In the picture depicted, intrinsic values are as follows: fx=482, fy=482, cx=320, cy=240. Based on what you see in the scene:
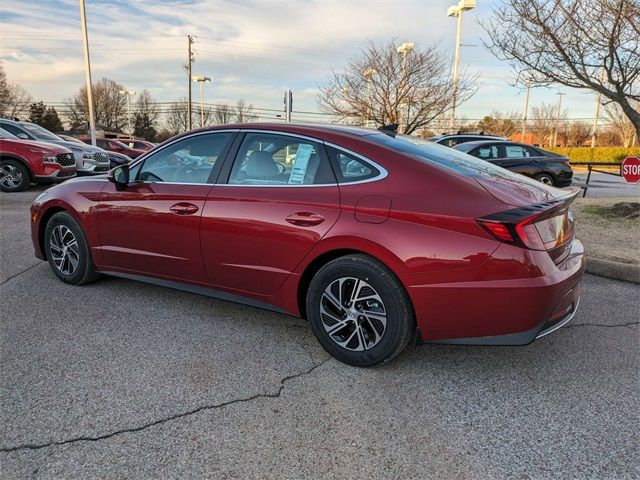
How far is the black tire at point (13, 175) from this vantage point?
11.2 m

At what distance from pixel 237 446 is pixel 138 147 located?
25.4 meters

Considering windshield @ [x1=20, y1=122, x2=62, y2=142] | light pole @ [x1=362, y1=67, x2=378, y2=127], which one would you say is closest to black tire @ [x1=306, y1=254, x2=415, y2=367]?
windshield @ [x1=20, y1=122, x2=62, y2=142]

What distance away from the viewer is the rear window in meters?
3.18

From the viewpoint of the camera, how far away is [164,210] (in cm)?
388

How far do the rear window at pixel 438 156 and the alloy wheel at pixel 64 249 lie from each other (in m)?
3.06

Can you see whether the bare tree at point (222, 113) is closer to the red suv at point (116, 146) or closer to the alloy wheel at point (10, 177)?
the red suv at point (116, 146)

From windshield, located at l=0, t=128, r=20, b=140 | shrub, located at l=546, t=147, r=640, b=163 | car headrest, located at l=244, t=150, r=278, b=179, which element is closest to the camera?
car headrest, located at l=244, t=150, r=278, b=179

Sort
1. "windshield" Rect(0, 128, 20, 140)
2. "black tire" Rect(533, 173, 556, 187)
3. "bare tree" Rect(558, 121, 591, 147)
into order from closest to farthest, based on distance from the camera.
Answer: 1. "windshield" Rect(0, 128, 20, 140)
2. "black tire" Rect(533, 173, 556, 187)
3. "bare tree" Rect(558, 121, 591, 147)

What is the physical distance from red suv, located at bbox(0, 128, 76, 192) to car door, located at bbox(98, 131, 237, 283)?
824 cm

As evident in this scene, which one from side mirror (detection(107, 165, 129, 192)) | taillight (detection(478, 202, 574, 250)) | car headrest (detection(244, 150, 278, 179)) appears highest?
car headrest (detection(244, 150, 278, 179))

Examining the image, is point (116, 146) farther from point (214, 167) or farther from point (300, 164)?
point (300, 164)

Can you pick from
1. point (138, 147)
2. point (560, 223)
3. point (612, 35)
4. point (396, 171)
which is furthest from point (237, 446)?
point (138, 147)

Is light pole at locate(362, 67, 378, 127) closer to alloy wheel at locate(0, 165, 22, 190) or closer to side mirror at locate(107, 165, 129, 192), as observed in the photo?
alloy wheel at locate(0, 165, 22, 190)

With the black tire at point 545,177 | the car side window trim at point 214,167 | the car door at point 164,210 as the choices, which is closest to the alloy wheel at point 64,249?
the car door at point 164,210
